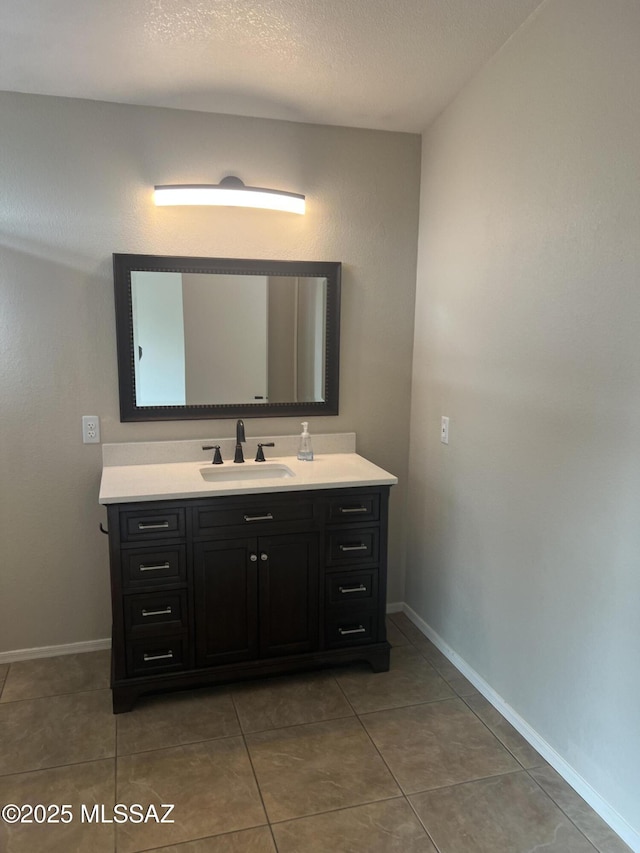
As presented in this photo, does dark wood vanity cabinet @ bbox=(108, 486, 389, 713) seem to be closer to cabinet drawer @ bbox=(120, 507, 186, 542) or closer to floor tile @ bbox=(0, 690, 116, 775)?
cabinet drawer @ bbox=(120, 507, 186, 542)

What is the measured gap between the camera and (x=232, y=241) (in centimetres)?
269

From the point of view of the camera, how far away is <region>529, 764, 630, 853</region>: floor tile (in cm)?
172

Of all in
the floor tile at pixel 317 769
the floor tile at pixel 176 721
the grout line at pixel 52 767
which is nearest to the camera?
the floor tile at pixel 317 769

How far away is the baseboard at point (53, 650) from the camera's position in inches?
105

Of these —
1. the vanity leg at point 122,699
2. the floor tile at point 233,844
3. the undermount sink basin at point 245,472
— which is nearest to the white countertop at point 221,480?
the undermount sink basin at point 245,472

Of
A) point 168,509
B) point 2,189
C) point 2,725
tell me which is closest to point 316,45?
point 2,189

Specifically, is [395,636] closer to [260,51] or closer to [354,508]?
[354,508]

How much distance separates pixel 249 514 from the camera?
235cm

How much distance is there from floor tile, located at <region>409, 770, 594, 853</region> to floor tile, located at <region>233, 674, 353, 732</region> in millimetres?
531

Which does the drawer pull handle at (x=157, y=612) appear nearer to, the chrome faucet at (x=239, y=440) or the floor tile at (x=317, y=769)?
the floor tile at (x=317, y=769)

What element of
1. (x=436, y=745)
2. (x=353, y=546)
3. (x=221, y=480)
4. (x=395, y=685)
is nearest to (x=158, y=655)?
(x=221, y=480)

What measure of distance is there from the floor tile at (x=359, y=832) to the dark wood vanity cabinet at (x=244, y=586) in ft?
2.36

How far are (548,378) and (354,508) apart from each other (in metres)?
0.95

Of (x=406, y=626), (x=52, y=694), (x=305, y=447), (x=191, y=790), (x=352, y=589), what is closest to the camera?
(x=191, y=790)
